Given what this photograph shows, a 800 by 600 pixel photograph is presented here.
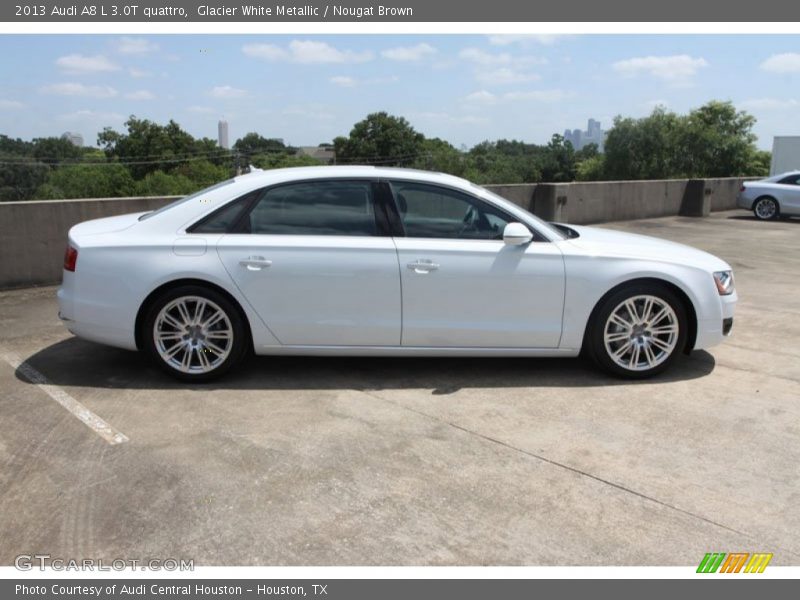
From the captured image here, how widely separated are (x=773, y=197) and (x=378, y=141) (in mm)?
92139

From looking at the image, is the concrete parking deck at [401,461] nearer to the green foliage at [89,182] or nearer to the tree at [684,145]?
the tree at [684,145]

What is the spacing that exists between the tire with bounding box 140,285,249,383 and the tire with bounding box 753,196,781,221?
16585 millimetres

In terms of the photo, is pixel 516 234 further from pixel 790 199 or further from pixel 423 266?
pixel 790 199

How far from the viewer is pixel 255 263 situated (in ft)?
15.6

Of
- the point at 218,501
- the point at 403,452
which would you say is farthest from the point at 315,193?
the point at 218,501

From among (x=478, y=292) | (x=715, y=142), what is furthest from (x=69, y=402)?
(x=715, y=142)

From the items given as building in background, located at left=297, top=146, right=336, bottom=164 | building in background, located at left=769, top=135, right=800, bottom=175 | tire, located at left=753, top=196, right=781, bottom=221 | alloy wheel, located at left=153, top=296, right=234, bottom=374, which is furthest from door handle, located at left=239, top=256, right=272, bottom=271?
building in background, located at left=297, top=146, right=336, bottom=164

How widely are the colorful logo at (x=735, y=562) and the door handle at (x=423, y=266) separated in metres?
2.51

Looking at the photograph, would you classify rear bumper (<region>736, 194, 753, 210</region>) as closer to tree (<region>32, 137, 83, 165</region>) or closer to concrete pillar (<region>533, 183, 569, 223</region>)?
concrete pillar (<region>533, 183, 569, 223</region>)

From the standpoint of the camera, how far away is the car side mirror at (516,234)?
477cm

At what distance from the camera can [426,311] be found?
485 cm

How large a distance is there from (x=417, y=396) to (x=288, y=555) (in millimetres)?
1953

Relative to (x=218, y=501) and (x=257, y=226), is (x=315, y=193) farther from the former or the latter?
(x=218, y=501)

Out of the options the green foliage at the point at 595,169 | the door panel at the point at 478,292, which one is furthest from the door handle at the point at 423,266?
the green foliage at the point at 595,169
